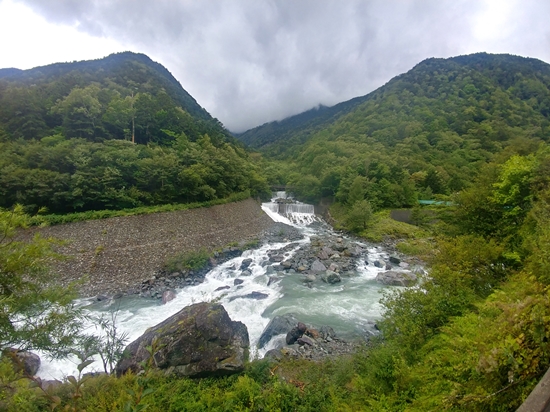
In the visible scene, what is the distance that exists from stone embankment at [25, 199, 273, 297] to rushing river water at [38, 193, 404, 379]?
6.38 ft

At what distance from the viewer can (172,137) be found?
36125mm

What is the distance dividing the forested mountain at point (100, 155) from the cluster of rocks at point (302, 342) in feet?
53.7

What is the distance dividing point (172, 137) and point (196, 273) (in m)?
26.0

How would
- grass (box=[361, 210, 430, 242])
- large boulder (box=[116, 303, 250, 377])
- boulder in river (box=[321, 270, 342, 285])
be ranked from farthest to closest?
grass (box=[361, 210, 430, 242]) < boulder in river (box=[321, 270, 342, 285]) < large boulder (box=[116, 303, 250, 377])

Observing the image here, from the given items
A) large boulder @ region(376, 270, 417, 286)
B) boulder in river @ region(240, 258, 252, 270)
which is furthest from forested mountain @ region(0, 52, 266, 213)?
large boulder @ region(376, 270, 417, 286)

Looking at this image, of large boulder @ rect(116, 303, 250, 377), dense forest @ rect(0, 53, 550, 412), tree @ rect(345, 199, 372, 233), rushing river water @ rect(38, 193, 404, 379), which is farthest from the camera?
tree @ rect(345, 199, 372, 233)

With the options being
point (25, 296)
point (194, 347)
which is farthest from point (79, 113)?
point (194, 347)

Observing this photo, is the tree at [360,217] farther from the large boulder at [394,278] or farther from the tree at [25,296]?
the tree at [25,296]

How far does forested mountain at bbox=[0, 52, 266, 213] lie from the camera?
18.2 meters

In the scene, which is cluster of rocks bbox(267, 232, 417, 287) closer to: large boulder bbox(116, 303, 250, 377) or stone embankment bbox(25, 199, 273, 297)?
stone embankment bbox(25, 199, 273, 297)

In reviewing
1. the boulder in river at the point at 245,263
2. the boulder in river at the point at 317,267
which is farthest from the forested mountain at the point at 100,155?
the boulder in river at the point at 317,267

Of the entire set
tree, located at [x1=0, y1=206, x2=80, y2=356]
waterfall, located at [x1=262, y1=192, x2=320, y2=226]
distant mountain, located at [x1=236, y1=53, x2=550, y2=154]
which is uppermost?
distant mountain, located at [x1=236, y1=53, x2=550, y2=154]

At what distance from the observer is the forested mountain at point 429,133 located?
35125mm

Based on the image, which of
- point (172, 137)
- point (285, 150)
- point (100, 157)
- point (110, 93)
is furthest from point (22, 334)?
point (285, 150)
